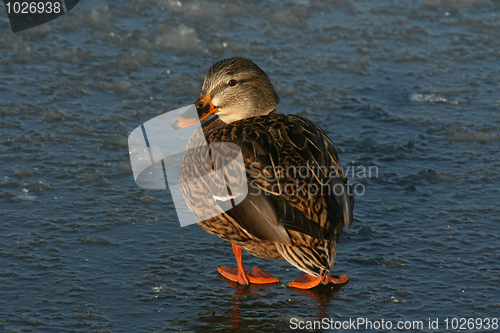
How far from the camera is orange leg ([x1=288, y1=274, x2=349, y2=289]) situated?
312 cm

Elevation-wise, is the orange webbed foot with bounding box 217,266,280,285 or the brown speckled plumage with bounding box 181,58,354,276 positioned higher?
the brown speckled plumage with bounding box 181,58,354,276

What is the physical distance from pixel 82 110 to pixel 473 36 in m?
4.82

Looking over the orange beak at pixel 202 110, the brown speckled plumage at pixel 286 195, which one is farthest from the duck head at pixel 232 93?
the brown speckled plumage at pixel 286 195

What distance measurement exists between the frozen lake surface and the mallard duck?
270mm

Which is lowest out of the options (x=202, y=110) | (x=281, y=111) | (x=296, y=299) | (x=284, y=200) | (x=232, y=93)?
(x=296, y=299)

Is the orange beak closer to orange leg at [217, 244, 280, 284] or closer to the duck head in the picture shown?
the duck head

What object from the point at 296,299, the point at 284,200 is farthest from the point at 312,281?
the point at 284,200

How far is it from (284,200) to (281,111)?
2507 mm

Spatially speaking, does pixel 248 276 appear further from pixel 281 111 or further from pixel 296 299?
pixel 281 111

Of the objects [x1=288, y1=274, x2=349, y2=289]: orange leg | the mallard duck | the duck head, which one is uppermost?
the duck head

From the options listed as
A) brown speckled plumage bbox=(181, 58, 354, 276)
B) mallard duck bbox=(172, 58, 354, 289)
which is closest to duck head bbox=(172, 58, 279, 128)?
mallard duck bbox=(172, 58, 354, 289)

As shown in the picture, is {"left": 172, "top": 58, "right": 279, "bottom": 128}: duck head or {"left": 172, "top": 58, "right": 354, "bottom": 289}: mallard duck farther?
{"left": 172, "top": 58, "right": 279, "bottom": 128}: duck head

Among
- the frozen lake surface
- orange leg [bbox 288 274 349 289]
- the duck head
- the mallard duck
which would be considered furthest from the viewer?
the duck head

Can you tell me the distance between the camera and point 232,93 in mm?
3648
